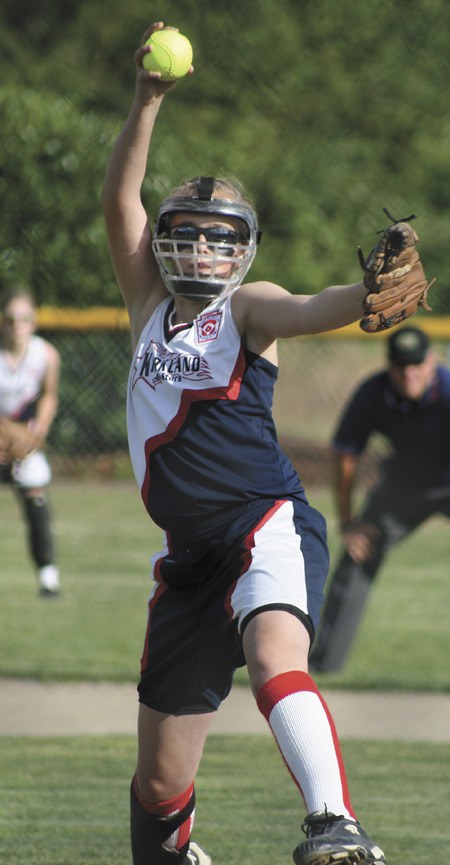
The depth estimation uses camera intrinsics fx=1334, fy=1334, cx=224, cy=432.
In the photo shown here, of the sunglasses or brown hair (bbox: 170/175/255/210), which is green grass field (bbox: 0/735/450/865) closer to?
the sunglasses

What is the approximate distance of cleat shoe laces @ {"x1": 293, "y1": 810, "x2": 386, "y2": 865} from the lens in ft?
8.48

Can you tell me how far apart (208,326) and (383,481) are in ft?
13.3

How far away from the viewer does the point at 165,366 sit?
3312 mm

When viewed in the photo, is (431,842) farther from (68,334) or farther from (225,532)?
(68,334)

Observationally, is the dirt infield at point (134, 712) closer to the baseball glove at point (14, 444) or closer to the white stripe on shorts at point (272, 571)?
the baseball glove at point (14, 444)

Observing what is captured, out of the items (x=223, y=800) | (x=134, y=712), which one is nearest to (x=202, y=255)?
(x=223, y=800)

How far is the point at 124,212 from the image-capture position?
11.6ft

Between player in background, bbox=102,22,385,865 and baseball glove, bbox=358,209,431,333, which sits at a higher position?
baseball glove, bbox=358,209,431,333

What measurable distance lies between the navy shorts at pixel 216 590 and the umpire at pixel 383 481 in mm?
3652

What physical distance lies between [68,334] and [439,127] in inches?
442

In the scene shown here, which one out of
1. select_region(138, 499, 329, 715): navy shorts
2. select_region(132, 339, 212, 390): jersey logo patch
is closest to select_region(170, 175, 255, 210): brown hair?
select_region(132, 339, 212, 390): jersey logo patch

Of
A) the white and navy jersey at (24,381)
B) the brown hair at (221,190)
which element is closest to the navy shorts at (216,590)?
the brown hair at (221,190)

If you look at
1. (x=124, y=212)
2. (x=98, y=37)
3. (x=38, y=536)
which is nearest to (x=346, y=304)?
(x=124, y=212)

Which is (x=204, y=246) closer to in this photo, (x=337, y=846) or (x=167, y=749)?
(x=167, y=749)
